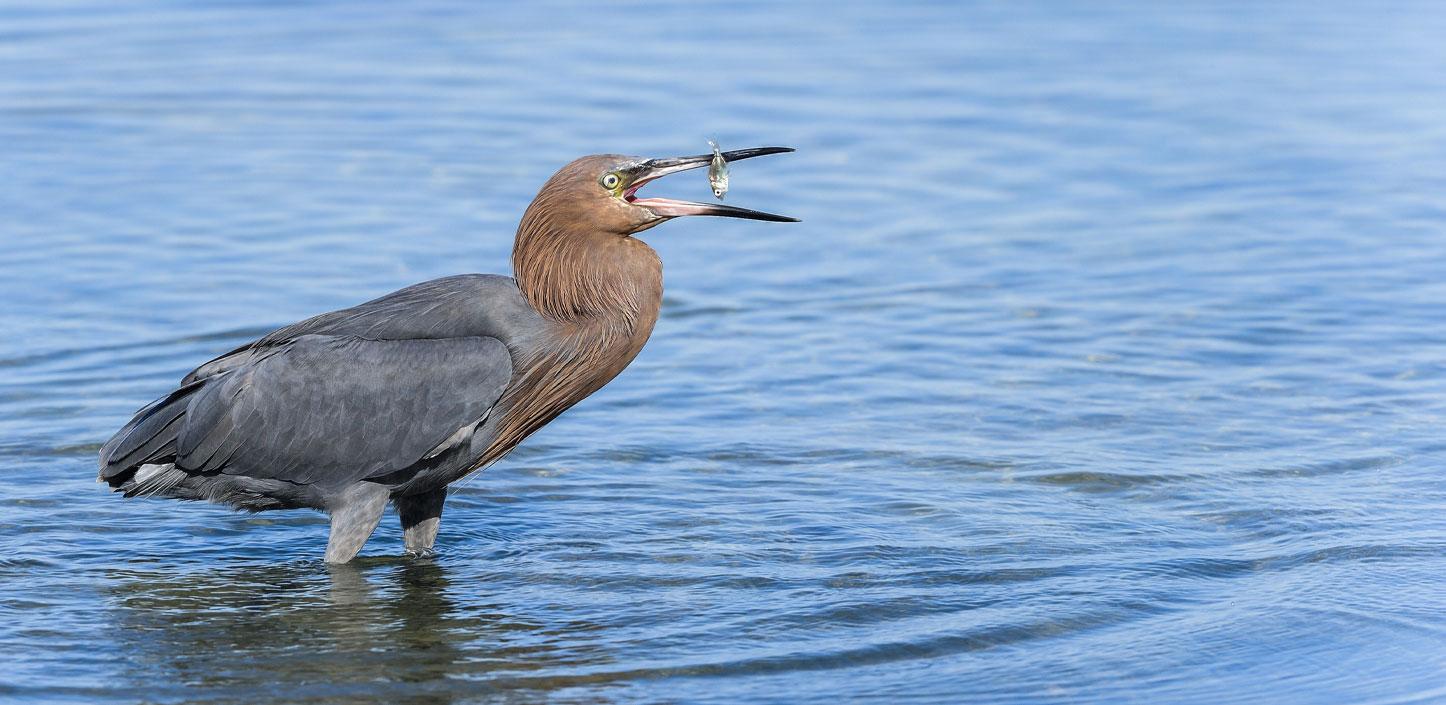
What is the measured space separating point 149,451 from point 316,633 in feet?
4.01

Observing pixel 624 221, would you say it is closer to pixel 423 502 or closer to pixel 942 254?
pixel 423 502

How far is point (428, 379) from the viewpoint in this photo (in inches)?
297

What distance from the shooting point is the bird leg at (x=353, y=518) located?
773 cm

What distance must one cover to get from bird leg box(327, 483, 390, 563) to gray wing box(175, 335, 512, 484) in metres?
0.09

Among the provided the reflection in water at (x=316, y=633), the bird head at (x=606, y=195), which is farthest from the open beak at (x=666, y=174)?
the reflection in water at (x=316, y=633)

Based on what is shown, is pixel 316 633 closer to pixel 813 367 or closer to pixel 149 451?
pixel 149 451

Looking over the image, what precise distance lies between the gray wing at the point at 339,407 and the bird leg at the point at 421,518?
1.49 feet

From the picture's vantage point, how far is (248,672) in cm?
672

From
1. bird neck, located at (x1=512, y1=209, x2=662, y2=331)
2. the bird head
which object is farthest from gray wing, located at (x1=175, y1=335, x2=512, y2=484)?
the bird head

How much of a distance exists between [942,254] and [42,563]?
6993 millimetres

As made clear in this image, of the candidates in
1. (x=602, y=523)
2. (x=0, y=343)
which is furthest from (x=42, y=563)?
(x=0, y=343)

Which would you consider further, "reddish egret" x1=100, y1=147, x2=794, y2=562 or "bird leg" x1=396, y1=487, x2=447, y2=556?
"bird leg" x1=396, y1=487, x2=447, y2=556

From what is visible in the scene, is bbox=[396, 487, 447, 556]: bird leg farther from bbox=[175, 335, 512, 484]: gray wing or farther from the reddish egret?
bbox=[175, 335, 512, 484]: gray wing

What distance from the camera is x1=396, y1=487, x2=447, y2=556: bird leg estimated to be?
8.05m
